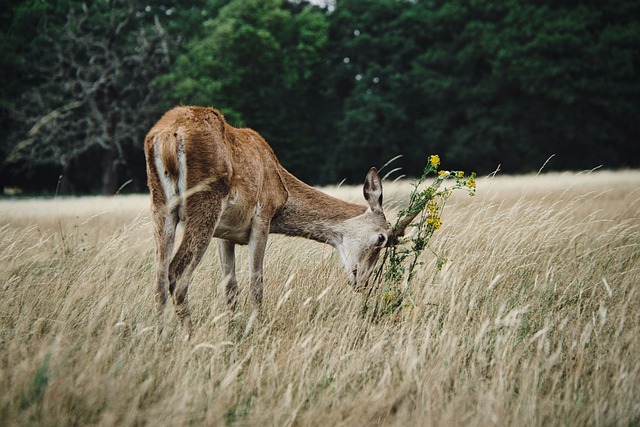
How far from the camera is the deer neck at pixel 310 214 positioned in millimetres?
4383

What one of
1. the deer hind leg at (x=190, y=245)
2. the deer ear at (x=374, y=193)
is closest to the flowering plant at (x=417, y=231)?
the deer ear at (x=374, y=193)

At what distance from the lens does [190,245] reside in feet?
10.8

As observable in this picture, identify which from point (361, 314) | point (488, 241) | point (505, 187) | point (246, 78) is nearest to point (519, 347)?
point (361, 314)

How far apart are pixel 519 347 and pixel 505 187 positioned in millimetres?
9730

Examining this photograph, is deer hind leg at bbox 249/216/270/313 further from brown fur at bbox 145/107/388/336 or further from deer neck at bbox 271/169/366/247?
deer neck at bbox 271/169/366/247

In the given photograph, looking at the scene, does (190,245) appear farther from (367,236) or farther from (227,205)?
(367,236)

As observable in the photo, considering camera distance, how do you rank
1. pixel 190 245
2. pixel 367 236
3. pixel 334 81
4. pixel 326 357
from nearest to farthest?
pixel 326 357
pixel 190 245
pixel 367 236
pixel 334 81

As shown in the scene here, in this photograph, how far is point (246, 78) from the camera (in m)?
25.8

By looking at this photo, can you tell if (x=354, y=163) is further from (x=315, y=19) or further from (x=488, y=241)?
(x=488, y=241)

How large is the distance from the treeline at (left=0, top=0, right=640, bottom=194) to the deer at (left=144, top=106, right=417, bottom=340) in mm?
19844

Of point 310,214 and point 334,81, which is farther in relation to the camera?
point 334,81

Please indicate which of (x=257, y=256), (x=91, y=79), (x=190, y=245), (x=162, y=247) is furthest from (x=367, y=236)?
(x=91, y=79)

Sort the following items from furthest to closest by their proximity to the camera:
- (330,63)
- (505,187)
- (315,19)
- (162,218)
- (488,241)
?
(330,63) → (315,19) → (505,187) → (488,241) → (162,218)

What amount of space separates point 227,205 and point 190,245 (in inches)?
17.2
